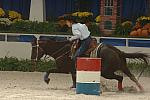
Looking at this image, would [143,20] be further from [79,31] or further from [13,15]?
[79,31]

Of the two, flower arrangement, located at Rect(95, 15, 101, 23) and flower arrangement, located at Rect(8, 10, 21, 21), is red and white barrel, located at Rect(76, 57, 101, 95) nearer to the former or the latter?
flower arrangement, located at Rect(95, 15, 101, 23)

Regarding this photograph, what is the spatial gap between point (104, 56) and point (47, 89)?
1.97 m

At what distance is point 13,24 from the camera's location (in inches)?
950

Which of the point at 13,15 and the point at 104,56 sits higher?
the point at 13,15

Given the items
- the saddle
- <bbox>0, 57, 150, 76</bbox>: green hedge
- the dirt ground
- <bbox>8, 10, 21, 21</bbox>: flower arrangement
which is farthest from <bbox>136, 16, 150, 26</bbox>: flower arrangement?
the saddle

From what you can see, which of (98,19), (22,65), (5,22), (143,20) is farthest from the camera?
(5,22)

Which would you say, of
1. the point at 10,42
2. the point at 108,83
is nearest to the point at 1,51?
the point at 10,42

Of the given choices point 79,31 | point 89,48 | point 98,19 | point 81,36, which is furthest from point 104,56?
point 98,19

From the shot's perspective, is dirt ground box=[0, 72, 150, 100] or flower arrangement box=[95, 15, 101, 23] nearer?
dirt ground box=[0, 72, 150, 100]

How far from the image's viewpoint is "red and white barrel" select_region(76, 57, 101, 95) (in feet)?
46.9

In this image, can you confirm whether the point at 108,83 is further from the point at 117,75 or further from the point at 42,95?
the point at 42,95

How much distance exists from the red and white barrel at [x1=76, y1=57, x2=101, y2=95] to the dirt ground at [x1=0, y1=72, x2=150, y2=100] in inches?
10.0

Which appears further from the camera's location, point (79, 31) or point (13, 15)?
point (13, 15)

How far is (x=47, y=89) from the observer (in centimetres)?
1623
